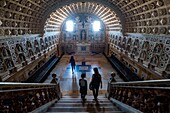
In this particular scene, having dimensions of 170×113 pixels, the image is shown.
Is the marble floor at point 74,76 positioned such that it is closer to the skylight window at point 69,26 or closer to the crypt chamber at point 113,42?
the crypt chamber at point 113,42

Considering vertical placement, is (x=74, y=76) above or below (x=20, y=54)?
below

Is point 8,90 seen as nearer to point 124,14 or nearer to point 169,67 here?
point 169,67

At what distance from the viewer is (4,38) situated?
10570 millimetres

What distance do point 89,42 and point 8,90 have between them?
25.4 m

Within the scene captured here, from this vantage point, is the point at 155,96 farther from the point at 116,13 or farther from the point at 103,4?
the point at 116,13

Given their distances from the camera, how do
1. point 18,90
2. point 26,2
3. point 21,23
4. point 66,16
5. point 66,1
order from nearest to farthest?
point 18,90, point 26,2, point 21,23, point 66,1, point 66,16

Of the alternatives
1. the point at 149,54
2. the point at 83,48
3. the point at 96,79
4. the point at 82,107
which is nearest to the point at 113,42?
the point at 83,48

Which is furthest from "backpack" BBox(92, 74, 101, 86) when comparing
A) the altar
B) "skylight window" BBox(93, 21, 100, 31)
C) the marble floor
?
"skylight window" BBox(93, 21, 100, 31)

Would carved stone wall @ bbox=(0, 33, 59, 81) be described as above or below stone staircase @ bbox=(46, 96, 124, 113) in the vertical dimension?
above

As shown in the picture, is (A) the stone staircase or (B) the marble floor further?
(B) the marble floor

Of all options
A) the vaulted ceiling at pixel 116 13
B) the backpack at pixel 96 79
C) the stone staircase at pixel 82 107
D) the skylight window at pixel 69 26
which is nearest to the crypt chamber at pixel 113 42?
the vaulted ceiling at pixel 116 13

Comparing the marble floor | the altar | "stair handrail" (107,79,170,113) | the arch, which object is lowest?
the marble floor

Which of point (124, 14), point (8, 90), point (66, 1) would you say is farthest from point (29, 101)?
point (124, 14)

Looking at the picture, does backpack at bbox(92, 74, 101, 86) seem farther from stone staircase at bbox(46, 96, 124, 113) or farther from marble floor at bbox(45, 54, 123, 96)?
marble floor at bbox(45, 54, 123, 96)
